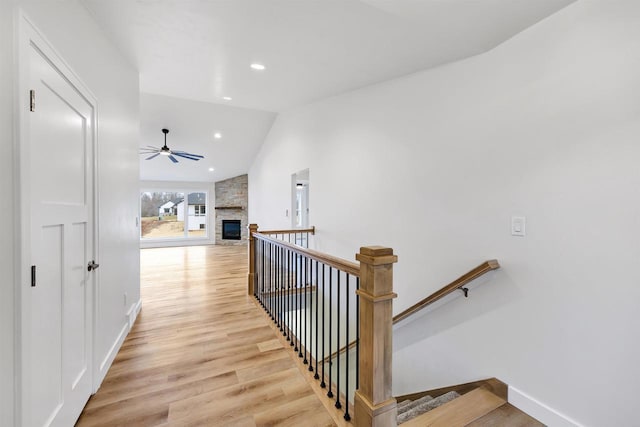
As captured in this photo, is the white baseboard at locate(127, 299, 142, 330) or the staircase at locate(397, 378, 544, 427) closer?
the staircase at locate(397, 378, 544, 427)

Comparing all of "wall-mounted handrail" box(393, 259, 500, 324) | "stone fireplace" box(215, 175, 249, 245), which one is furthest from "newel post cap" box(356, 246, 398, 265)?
"stone fireplace" box(215, 175, 249, 245)

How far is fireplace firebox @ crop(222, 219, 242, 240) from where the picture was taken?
8.95 m

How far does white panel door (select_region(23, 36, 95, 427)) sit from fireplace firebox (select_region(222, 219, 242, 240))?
288 inches

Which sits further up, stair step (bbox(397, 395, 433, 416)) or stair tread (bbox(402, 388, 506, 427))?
stair tread (bbox(402, 388, 506, 427))

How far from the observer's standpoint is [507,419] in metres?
1.69

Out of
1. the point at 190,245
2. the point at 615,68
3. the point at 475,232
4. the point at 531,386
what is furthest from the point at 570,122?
the point at 190,245

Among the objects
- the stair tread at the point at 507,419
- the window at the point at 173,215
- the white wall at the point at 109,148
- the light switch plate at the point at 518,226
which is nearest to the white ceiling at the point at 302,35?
the white wall at the point at 109,148

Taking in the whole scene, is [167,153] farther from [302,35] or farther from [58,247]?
[58,247]

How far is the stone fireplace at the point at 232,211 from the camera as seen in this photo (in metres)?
8.87

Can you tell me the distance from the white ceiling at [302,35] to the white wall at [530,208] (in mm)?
247

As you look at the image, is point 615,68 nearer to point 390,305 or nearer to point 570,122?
point 570,122

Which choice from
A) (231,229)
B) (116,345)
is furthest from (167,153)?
(231,229)

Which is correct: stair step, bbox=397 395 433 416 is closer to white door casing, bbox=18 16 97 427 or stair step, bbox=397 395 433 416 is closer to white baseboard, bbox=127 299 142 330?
white door casing, bbox=18 16 97 427

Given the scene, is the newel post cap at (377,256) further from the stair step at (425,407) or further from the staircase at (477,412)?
the stair step at (425,407)
